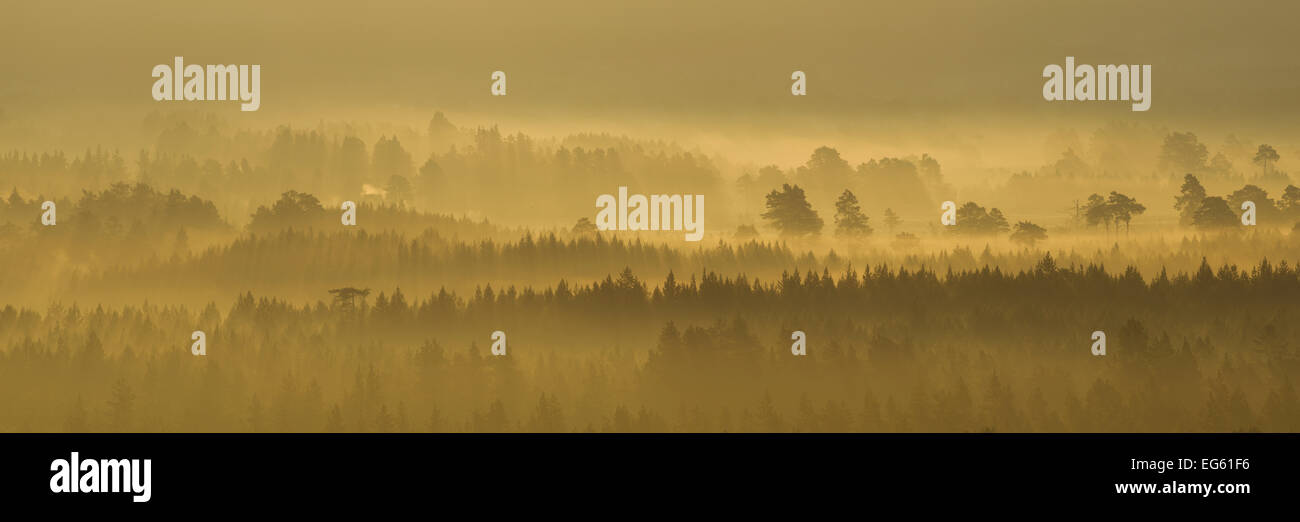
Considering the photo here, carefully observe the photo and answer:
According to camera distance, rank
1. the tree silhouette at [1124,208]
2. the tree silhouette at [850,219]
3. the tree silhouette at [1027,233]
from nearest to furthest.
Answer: the tree silhouette at [850,219]
the tree silhouette at [1124,208]
the tree silhouette at [1027,233]

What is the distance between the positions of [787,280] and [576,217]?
47.1ft

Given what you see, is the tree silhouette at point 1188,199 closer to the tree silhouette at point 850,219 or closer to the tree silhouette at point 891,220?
the tree silhouette at point 891,220

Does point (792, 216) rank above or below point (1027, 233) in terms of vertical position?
above

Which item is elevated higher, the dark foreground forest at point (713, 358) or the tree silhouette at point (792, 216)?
the tree silhouette at point (792, 216)

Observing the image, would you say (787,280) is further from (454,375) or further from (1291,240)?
(1291,240)

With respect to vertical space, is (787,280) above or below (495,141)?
below

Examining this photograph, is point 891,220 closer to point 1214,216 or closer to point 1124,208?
point 1124,208

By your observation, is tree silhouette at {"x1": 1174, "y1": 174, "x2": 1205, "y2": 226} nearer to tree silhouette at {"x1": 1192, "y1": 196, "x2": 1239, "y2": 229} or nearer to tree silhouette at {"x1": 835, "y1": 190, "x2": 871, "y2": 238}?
tree silhouette at {"x1": 1192, "y1": 196, "x2": 1239, "y2": 229}

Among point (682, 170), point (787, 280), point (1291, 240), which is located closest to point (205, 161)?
point (682, 170)

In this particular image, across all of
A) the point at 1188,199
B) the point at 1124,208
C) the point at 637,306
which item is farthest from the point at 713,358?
the point at 1188,199

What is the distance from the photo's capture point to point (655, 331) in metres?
68.1

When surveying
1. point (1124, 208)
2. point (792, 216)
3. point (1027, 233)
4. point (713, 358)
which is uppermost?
point (1124, 208)

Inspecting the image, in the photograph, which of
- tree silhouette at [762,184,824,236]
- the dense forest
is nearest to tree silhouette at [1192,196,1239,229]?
the dense forest

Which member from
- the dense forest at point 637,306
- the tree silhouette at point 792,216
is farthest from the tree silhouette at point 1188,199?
the tree silhouette at point 792,216
